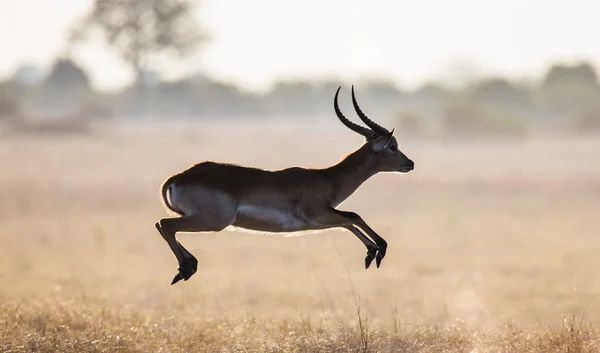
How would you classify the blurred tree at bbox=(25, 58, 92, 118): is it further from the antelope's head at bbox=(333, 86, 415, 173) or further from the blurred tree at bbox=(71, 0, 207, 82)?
the antelope's head at bbox=(333, 86, 415, 173)

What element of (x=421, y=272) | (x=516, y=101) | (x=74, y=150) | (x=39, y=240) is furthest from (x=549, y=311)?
(x=516, y=101)

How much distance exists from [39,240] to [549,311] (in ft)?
54.5

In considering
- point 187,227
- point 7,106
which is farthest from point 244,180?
point 7,106

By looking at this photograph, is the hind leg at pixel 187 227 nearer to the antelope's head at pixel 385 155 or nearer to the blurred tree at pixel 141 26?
the antelope's head at pixel 385 155

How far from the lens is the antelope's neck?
11.6 metres

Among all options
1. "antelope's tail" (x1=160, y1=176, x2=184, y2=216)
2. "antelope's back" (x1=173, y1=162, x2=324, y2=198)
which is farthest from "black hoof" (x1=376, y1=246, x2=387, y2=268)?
"antelope's tail" (x1=160, y1=176, x2=184, y2=216)

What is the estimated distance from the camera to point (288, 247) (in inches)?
1345

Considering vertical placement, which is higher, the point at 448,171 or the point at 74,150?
the point at 74,150

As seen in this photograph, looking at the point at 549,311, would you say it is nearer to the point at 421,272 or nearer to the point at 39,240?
the point at 421,272

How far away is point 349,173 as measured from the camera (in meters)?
11.8

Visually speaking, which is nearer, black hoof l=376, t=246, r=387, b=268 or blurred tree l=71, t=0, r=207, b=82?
black hoof l=376, t=246, r=387, b=268

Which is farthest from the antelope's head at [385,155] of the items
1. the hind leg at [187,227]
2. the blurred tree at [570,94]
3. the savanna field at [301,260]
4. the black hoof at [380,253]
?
the blurred tree at [570,94]

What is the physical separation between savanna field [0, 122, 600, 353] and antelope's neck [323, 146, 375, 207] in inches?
51.3

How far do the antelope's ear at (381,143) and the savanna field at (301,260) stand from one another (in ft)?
6.01
